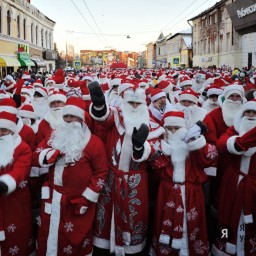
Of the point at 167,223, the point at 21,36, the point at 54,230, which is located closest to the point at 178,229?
the point at 167,223

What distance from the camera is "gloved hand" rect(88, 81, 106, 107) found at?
3450 mm

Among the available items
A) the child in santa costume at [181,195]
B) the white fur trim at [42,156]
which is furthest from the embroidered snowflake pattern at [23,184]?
the child in santa costume at [181,195]

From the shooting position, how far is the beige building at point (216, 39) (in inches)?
1261

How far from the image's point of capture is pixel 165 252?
12.2ft

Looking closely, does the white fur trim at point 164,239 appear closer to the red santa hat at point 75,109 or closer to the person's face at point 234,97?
the red santa hat at point 75,109

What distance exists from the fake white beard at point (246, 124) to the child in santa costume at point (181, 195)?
14.1 inches

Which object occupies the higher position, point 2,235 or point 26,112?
point 26,112

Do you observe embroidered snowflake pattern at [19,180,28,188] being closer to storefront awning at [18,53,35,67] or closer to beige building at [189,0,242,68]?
storefront awning at [18,53,35,67]

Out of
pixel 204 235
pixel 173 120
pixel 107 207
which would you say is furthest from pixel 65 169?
pixel 204 235

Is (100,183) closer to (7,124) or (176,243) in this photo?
(176,243)

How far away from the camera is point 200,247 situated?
3.73 meters

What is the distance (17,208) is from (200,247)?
79.3 inches

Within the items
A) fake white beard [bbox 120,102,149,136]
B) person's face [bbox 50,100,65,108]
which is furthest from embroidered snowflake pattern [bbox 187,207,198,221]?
person's face [bbox 50,100,65,108]

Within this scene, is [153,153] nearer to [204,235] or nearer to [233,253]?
[204,235]
